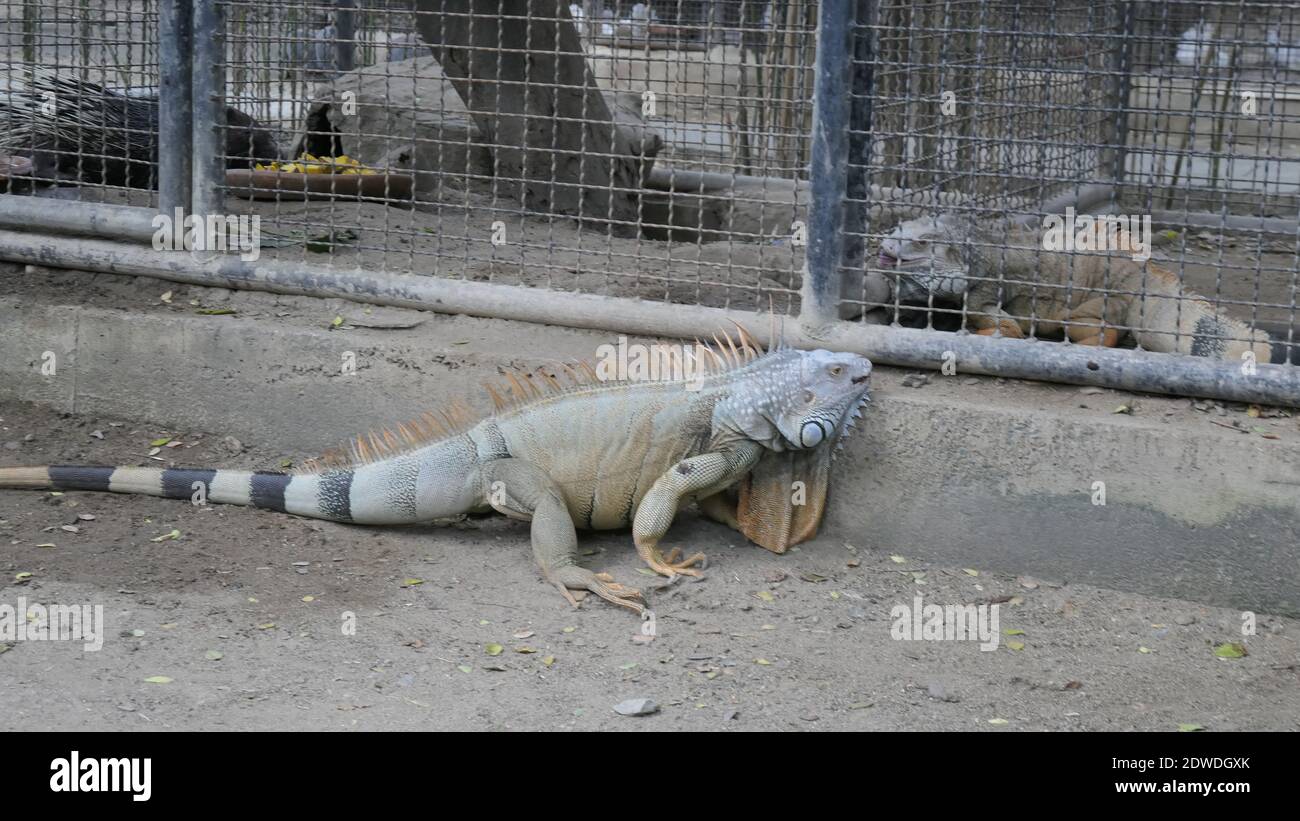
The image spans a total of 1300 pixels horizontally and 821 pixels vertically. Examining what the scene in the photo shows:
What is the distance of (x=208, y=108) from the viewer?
6.09m

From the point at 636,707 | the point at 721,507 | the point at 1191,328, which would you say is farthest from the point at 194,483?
the point at 1191,328

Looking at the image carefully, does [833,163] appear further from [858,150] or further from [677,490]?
[677,490]

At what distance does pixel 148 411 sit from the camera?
20.4 ft

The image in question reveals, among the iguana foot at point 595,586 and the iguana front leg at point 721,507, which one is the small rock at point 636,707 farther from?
the iguana front leg at point 721,507

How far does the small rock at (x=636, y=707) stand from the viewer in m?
4.09

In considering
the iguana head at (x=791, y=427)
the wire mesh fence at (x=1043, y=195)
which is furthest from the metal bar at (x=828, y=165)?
the iguana head at (x=791, y=427)

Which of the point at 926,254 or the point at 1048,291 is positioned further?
the point at 1048,291

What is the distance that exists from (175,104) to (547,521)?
2632mm

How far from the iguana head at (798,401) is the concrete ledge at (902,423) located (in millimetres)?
194

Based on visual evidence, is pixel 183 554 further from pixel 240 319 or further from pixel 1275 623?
pixel 1275 623

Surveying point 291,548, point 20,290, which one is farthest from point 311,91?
point 291,548

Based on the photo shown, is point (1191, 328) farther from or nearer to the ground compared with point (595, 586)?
farther from the ground

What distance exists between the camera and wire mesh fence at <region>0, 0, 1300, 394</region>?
547 cm

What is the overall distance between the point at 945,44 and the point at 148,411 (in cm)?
374
